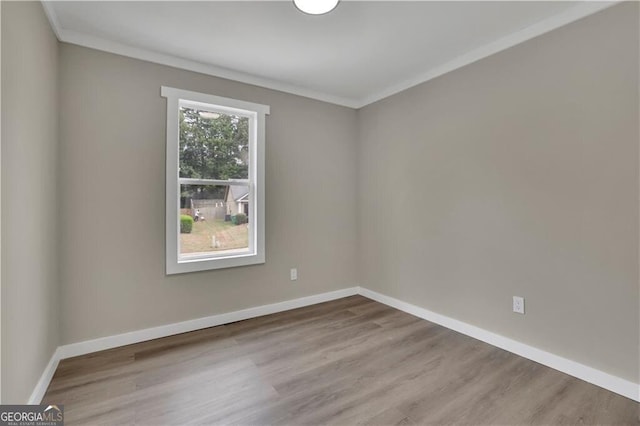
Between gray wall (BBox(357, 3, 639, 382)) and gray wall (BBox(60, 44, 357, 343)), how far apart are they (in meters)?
1.35

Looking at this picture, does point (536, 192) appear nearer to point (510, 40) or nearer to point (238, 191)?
point (510, 40)

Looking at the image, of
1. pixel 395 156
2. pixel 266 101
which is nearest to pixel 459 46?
pixel 395 156

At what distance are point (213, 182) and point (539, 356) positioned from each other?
3033 millimetres

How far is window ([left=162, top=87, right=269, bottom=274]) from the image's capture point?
8.84 ft

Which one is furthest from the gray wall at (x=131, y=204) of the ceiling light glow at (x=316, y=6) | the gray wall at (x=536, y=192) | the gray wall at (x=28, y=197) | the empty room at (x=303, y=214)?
the gray wall at (x=536, y=192)

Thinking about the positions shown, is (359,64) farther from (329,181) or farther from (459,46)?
(329,181)

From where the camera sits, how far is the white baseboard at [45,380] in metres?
1.72

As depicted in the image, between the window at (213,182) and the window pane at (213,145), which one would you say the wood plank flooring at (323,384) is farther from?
the window pane at (213,145)

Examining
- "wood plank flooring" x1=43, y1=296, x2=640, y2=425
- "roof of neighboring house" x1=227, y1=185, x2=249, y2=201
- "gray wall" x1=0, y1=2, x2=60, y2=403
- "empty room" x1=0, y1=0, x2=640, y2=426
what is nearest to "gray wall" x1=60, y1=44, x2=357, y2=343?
"empty room" x1=0, y1=0, x2=640, y2=426

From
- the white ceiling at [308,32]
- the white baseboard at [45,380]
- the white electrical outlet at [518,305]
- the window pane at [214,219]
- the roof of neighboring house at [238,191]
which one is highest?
the white ceiling at [308,32]

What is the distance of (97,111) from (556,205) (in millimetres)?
3481

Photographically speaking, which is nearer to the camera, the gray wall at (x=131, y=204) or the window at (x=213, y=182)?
the gray wall at (x=131, y=204)

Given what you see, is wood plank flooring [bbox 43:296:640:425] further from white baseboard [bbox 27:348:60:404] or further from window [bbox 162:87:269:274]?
window [bbox 162:87:269:274]

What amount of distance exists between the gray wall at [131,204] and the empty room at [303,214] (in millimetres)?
16
